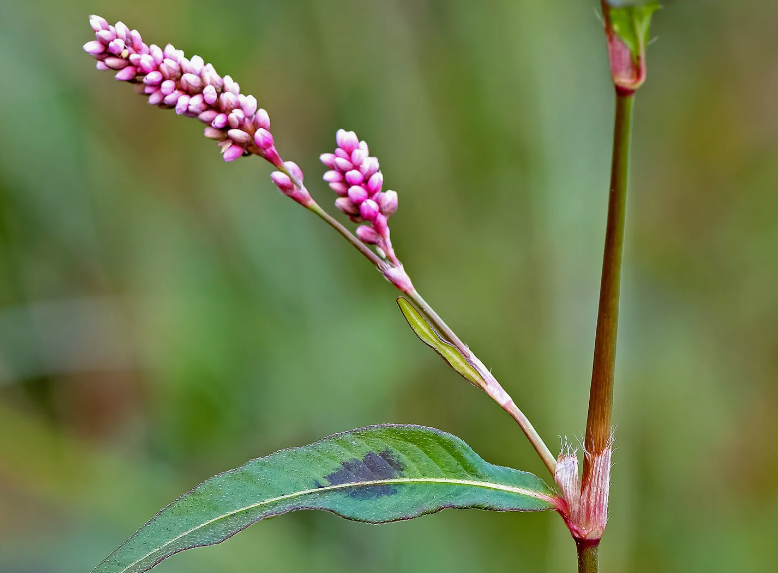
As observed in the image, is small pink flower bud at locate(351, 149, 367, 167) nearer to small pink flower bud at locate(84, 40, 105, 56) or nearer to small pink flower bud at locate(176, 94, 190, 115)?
small pink flower bud at locate(176, 94, 190, 115)

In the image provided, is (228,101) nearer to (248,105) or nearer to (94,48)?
(248,105)

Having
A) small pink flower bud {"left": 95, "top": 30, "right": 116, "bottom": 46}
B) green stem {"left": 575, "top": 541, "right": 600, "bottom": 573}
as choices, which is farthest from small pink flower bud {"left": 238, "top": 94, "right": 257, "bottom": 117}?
green stem {"left": 575, "top": 541, "right": 600, "bottom": 573}

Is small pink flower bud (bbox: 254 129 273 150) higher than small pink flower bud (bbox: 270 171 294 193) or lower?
higher

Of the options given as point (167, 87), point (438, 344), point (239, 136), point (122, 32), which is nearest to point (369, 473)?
point (438, 344)

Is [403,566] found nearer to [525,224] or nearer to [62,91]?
[525,224]

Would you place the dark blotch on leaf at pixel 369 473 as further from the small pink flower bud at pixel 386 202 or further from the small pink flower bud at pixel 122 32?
the small pink flower bud at pixel 122 32
